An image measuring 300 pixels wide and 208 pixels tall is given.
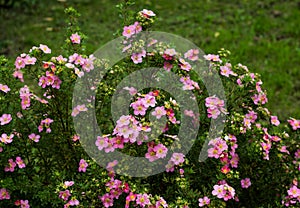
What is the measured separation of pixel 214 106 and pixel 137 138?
42 cm

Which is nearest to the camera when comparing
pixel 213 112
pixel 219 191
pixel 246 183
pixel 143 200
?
pixel 143 200

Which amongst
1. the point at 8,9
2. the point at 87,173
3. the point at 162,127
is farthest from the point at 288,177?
the point at 8,9

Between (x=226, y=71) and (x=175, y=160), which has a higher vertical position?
(x=226, y=71)

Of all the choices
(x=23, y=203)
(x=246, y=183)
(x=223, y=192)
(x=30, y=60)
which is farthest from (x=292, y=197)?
(x=30, y=60)

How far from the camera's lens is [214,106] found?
89.7 inches

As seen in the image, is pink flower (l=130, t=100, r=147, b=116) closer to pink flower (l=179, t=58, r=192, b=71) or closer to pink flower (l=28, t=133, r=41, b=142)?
pink flower (l=179, t=58, r=192, b=71)

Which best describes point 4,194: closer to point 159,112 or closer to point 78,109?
point 78,109

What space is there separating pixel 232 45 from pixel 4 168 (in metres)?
2.97

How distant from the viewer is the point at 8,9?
5688mm

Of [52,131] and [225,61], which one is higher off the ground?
[225,61]

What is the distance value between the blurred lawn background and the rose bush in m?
1.65

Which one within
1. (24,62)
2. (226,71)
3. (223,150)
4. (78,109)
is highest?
(24,62)

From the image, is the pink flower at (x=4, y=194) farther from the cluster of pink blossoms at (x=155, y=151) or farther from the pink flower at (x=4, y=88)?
the cluster of pink blossoms at (x=155, y=151)

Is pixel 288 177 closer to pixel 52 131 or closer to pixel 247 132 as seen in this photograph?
pixel 247 132
